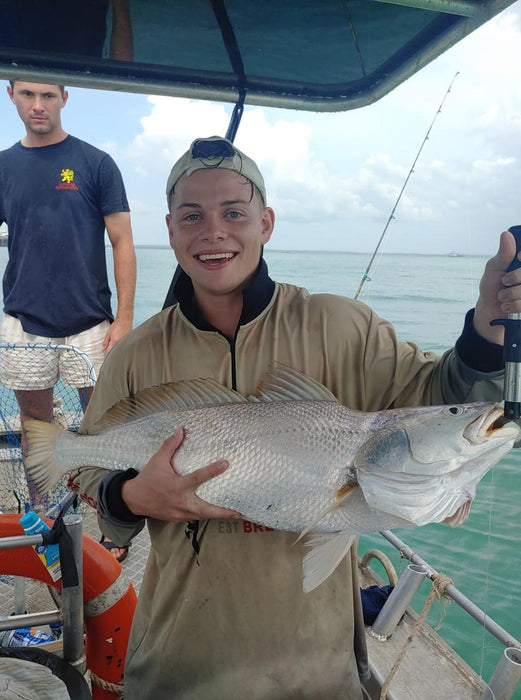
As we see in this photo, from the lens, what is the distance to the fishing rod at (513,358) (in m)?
1.26

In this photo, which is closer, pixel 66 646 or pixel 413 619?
pixel 66 646

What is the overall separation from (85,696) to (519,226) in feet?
6.57

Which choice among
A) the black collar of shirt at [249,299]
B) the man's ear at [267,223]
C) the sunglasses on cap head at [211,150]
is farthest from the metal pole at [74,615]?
the sunglasses on cap head at [211,150]

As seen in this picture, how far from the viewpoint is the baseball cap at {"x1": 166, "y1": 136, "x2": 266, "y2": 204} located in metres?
1.80

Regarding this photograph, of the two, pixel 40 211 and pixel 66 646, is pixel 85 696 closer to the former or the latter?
pixel 66 646

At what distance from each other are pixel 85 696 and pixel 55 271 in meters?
2.48

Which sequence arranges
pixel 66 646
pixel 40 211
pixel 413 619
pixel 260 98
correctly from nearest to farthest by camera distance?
pixel 66 646, pixel 260 98, pixel 413 619, pixel 40 211

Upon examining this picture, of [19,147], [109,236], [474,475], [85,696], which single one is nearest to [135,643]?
[85,696]

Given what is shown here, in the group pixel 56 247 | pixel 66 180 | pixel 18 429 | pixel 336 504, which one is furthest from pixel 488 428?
pixel 18 429

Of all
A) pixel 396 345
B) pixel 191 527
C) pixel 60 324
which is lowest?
pixel 191 527

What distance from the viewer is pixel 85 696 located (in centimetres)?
187

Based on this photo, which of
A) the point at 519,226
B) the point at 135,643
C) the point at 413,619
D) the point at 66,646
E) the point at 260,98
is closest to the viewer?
the point at 519,226

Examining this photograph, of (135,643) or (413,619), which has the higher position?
(135,643)

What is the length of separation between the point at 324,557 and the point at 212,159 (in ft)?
4.19
